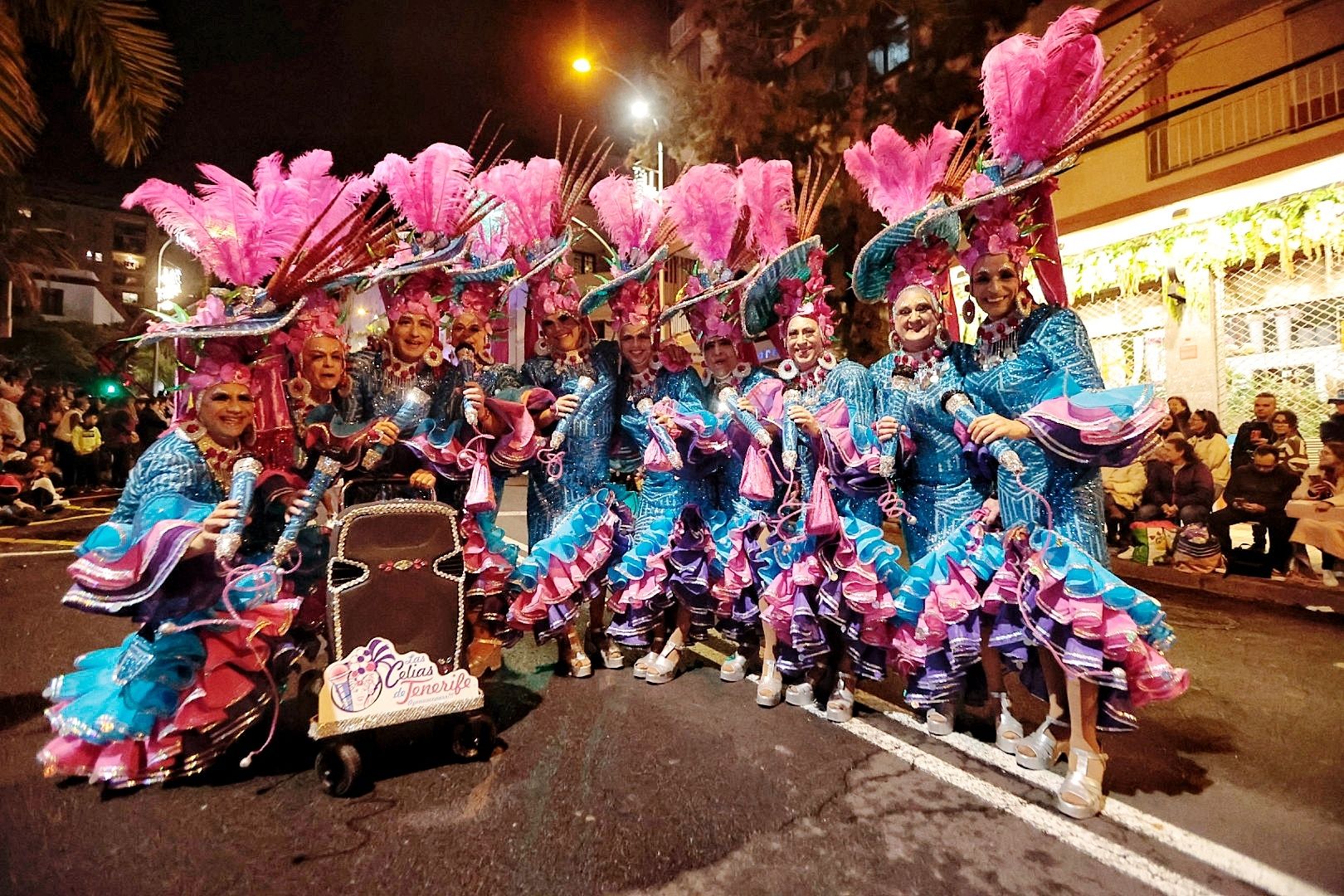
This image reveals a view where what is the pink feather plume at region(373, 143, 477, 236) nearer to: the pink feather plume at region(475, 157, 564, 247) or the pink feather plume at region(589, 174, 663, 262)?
the pink feather plume at region(475, 157, 564, 247)

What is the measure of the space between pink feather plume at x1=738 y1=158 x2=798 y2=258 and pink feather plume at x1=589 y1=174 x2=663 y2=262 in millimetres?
650

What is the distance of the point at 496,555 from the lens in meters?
3.95

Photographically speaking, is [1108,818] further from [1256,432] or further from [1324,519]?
[1256,432]

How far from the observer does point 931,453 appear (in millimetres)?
3521

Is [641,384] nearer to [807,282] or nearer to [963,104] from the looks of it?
[807,282]

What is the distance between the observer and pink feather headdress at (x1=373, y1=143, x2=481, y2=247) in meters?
4.18

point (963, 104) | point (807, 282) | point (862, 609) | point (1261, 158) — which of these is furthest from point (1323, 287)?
point (862, 609)

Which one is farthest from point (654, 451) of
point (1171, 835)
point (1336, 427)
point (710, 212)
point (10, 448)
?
point (10, 448)

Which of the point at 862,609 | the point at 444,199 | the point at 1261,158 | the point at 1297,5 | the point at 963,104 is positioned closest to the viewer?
the point at 862,609

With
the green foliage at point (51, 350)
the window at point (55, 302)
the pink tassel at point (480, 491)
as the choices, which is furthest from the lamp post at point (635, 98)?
the window at point (55, 302)

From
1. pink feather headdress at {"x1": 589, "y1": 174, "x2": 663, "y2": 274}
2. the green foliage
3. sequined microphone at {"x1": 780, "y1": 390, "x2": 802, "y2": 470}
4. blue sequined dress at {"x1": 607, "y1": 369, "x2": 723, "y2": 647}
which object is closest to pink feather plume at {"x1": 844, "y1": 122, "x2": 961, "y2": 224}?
sequined microphone at {"x1": 780, "y1": 390, "x2": 802, "y2": 470}

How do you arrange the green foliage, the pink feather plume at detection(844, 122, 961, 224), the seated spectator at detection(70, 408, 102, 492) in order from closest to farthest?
the pink feather plume at detection(844, 122, 961, 224) < the seated spectator at detection(70, 408, 102, 492) < the green foliage

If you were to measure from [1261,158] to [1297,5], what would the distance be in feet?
7.56

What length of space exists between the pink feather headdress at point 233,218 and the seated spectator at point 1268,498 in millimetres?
8705
